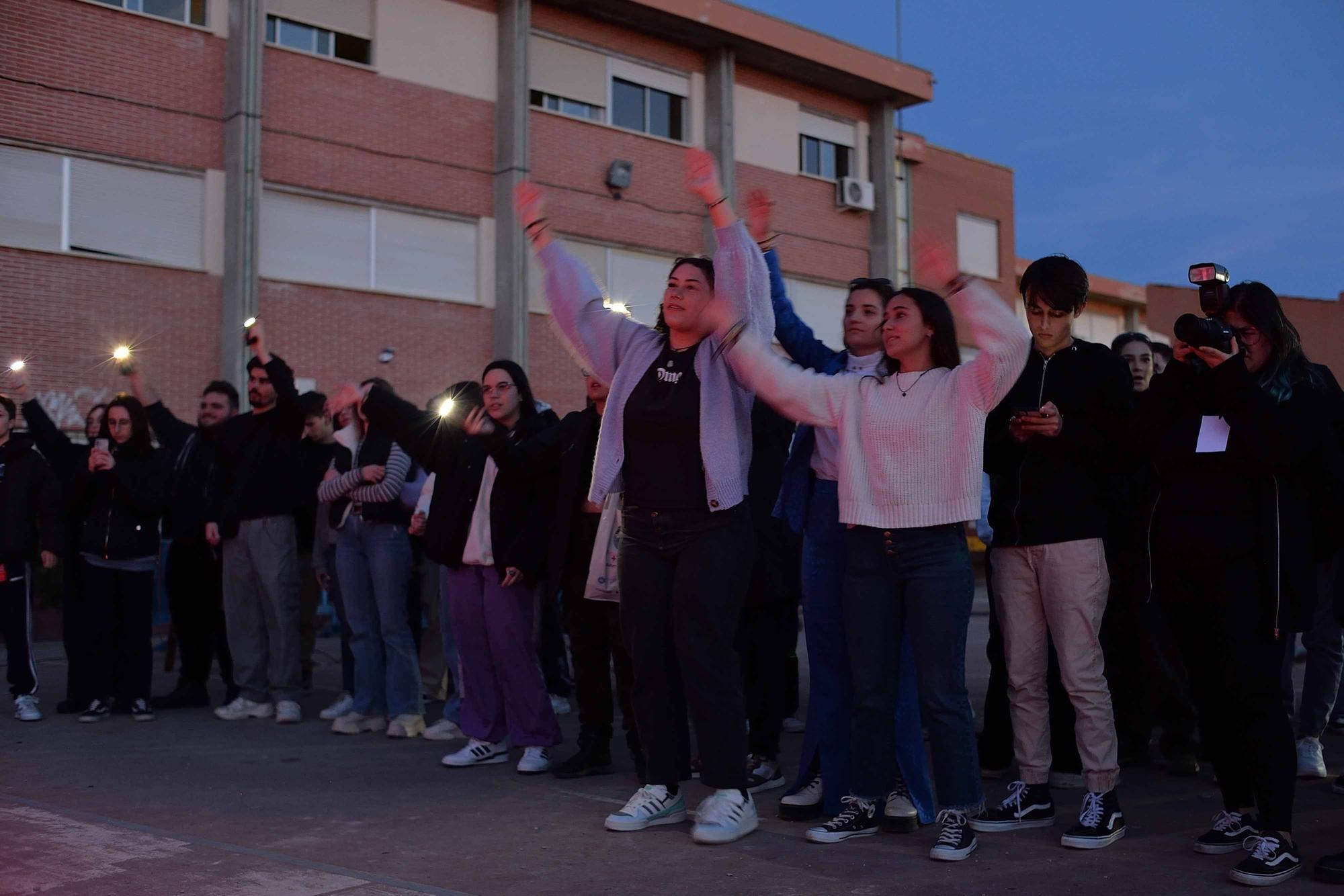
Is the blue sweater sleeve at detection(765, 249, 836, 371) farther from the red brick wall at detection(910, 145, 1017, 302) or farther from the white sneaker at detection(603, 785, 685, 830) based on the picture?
the red brick wall at detection(910, 145, 1017, 302)

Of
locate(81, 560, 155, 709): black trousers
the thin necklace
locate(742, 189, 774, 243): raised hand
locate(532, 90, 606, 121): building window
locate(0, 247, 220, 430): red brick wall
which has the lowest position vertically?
locate(81, 560, 155, 709): black trousers

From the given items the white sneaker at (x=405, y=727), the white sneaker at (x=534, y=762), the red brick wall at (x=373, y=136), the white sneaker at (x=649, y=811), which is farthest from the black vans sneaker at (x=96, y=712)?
the red brick wall at (x=373, y=136)

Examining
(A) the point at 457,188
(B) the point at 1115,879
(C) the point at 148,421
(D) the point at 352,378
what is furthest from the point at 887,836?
(A) the point at 457,188

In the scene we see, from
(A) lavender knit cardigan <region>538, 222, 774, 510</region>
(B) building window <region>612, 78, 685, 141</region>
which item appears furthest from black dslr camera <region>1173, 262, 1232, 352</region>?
(B) building window <region>612, 78, 685, 141</region>

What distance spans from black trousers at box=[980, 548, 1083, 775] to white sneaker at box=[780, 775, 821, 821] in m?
1.06

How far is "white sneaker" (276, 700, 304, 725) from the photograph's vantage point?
7.74m

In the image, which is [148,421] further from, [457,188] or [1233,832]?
[457,188]

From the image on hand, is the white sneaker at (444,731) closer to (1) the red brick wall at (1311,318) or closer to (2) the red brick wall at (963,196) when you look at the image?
(1) the red brick wall at (1311,318)

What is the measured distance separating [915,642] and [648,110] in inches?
729

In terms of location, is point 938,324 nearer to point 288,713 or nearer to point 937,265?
point 937,265

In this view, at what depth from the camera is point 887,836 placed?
468 cm

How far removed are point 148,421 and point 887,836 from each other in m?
5.88

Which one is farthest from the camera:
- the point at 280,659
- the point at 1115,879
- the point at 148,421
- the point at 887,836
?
the point at 148,421

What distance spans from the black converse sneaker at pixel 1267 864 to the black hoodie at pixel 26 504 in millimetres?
6957
